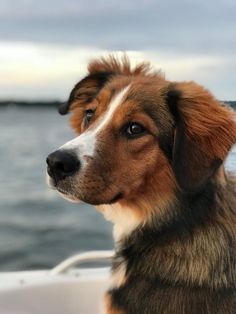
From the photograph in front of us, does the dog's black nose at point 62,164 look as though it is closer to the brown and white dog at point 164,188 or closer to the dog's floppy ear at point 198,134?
the brown and white dog at point 164,188

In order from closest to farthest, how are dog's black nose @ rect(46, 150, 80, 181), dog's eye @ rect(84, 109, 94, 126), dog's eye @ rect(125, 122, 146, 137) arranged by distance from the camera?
dog's black nose @ rect(46, 150, 80, 181)
dog's eye @ rect(125, 122, 146, 137)
dog's eye @ rect(84, 109, 94, 126)

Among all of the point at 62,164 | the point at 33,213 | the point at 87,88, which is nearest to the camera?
the point at 62,164

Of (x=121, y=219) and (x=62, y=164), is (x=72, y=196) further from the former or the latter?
(x=121, y=219)

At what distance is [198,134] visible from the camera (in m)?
1.48

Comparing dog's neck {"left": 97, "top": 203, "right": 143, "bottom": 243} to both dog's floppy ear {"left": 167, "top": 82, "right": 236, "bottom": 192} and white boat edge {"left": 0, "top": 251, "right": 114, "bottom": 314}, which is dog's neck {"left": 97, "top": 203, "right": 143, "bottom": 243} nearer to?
dog's floppy ear {"left": 167, "top": 82, "right": 236, "bottom": 192}

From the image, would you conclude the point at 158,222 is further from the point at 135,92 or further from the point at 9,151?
the point at 9,151

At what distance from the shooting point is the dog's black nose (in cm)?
138

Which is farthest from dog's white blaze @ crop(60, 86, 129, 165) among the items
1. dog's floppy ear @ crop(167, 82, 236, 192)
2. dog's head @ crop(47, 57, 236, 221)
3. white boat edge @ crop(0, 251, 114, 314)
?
white boat edge @ crop(0, 251, 114, 314)

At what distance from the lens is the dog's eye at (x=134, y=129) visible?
1.50 m

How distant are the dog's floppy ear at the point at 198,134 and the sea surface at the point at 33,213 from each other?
39.4 inches

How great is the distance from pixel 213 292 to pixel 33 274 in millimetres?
922

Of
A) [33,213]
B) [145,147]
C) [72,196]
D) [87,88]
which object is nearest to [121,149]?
[145,147]

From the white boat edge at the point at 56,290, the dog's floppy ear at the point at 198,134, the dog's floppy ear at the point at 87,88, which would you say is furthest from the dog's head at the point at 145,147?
the white boat edge at the point at 56,290

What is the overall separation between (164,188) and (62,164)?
28 cm
